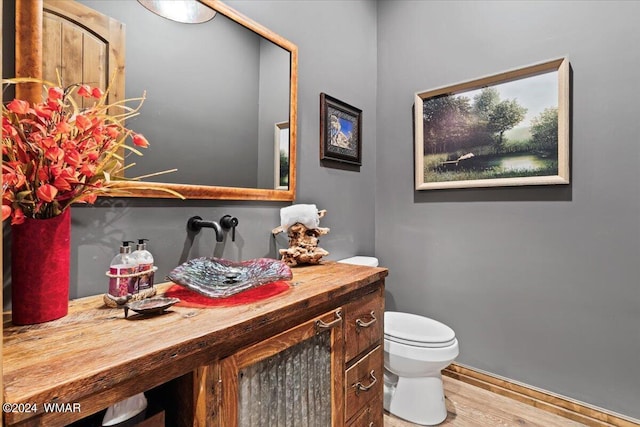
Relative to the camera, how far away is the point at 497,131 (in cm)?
198

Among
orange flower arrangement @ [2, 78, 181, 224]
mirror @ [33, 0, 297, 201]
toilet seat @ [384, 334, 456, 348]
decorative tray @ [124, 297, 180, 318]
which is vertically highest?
mirror @ [33, 0, 297, 201]

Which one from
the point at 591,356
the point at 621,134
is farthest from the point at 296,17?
the point at 591,356

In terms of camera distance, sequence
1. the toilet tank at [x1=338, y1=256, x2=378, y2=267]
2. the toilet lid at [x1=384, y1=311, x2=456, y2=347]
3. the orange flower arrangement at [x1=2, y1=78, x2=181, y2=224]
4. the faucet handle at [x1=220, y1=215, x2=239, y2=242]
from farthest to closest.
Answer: the toilet tank at [x1=338, y1=256, x2=378, y2=267] < the toilet lid at [x1=384, y1=311, x2=456, y2=347] < the faucet handle at [x1=220, y1=215, x2=239, y2=242] < the orange flower arrangement at [x1=2, y1=78, x2=181, y2=224]

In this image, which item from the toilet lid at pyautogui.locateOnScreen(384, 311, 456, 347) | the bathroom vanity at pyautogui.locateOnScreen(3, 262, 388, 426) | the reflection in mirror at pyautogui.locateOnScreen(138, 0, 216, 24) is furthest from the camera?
the toilet lid at pyautogui.locateOnScreen(384, 311, 456, 347)

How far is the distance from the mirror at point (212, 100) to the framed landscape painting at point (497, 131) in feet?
3.41

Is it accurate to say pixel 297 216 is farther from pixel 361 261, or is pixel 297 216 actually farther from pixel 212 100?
pixel 361 261

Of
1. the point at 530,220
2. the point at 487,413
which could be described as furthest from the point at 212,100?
the point at 487,413

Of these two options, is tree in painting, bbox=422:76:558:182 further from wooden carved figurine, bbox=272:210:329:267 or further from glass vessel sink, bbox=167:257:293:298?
glass vessel sink, bbox=167:257:293:298

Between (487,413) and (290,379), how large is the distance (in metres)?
1.45

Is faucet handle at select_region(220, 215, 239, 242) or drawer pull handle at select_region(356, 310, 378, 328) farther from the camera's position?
faucet handle at select_region(220, 215, 239, 242)

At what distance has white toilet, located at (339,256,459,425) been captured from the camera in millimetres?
1633

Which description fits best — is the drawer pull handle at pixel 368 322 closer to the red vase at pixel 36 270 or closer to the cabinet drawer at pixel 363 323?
the cabinet drawer at pixel 363 323

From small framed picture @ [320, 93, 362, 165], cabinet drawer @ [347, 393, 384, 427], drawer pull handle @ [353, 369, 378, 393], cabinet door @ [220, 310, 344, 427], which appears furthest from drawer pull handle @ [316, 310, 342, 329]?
small framed picture @ [320, 93, 362, 165]

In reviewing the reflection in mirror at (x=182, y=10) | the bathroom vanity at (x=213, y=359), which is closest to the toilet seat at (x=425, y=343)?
the bathroom vanity at (x=213, y=359)
